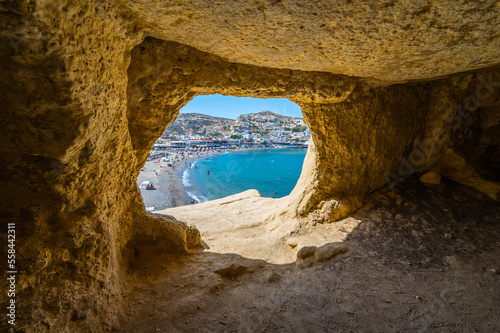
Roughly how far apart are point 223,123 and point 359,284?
79.0 m

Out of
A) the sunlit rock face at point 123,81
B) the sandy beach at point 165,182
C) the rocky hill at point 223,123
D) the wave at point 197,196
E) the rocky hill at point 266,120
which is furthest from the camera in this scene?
the rocky hill at point 266,120

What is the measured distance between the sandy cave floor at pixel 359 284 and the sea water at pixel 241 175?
16.3m

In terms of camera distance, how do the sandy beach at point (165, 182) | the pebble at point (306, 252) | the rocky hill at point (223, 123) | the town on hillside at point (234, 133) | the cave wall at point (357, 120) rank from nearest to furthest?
1. the cave wall at point (357, 120)
2. the pebble at point (306, 252)
3. the sandy beach at point (165, 182)
4. the town on hillside at point (234, 133)
5. the rocky hill at point (223, 123)

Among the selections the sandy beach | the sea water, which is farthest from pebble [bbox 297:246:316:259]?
the sea water

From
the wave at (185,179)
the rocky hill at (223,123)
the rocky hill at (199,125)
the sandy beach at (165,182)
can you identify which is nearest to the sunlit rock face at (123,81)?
the sandy beach at (165,182)

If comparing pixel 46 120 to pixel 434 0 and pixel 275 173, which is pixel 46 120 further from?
pixel 275 173

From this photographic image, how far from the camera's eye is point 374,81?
4184 millimetres

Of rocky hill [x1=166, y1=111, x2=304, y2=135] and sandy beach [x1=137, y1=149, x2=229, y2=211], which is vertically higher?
rocky hill [x1=166, y1=111, x2=304, y2=135]

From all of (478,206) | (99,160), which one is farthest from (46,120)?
(478,206)

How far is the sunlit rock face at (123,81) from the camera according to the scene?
1.43 meters

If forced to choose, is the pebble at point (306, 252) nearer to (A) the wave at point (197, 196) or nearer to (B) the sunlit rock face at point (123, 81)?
(B) the sunlit rock face at point (123, 81)

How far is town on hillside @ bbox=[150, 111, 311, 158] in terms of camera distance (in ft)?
160

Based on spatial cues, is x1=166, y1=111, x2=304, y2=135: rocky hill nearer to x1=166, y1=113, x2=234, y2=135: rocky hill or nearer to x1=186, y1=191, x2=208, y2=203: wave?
x1=166, y1=113, x2=234, y2=135: rocky hill

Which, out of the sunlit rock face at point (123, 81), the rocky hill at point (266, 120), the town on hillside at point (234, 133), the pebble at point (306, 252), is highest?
the rocky hill at point (266, 120)
